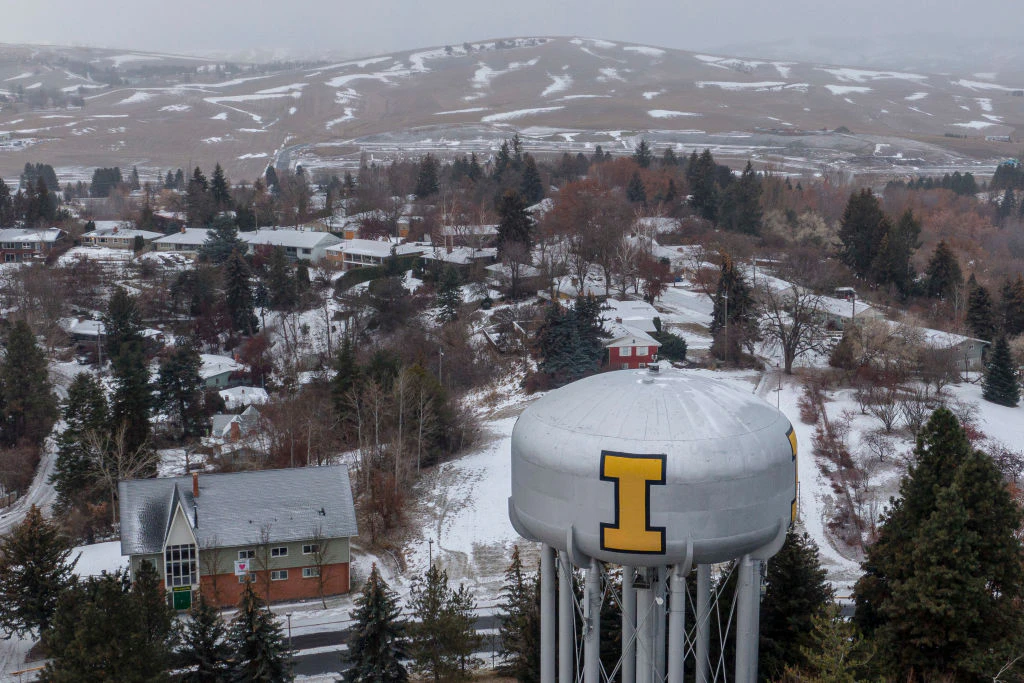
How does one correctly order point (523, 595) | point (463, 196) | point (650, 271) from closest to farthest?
1. point (523, 595)
2. point (650, 271)
3. point (463, 196)

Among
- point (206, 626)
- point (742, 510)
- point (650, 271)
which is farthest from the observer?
point (650, 271)

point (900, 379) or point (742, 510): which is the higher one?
point (742, 510)

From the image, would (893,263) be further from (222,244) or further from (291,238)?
(222,244)

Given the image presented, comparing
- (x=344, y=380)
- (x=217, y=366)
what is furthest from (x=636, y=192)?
(x=344, y=380)

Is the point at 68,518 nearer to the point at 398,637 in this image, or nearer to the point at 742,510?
the point at 398,637

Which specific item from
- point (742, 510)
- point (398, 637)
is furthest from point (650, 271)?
point (742, 510)

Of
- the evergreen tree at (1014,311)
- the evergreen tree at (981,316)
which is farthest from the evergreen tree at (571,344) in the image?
the evergreen tree at (1014,311)
